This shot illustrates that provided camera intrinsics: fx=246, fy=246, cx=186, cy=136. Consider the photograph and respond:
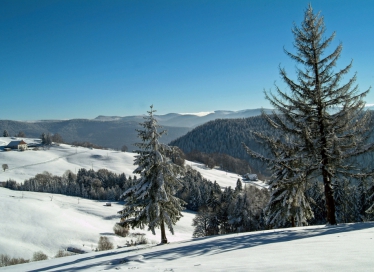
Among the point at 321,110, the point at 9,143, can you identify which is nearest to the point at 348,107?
the point at 321,110

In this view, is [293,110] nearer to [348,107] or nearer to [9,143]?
[348,107]

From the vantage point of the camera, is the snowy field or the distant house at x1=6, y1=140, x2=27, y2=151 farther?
the distant house at x1=6, y1=140, x2=27, y2=151

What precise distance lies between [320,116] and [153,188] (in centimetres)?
1079

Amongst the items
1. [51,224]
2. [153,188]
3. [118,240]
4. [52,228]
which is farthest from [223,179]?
[153,188]

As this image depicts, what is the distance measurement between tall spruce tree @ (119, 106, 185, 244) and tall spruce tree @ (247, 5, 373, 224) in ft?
23.3

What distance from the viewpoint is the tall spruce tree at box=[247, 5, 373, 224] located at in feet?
35.6

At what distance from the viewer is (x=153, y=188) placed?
16453mm

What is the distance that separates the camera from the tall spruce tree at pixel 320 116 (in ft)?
35.6

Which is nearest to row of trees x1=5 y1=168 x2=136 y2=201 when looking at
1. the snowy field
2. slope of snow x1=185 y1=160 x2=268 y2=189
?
the snowy field

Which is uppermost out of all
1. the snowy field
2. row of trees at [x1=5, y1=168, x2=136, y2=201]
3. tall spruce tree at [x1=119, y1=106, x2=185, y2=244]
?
tall spruce tree at [x1=119, y1=106, x2=185, y2=244]

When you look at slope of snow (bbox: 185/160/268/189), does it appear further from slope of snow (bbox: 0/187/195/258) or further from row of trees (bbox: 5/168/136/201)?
slope of snow (bbox: 0/187/195/258)

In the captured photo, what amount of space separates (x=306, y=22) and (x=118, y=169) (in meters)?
115

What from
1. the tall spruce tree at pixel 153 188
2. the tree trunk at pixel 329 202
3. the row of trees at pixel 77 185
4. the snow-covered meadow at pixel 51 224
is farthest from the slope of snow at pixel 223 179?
the tree trunk at pixel 329 202

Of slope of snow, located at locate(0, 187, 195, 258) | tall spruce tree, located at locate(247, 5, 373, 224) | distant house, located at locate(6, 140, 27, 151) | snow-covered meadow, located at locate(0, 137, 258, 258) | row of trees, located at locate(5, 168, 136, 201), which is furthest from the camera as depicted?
distant house, located at locate(6, 140, 27, 151)
